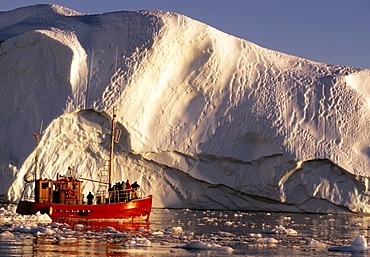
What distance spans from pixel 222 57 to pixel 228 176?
13.7 ft

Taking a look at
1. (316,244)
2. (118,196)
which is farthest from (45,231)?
(118,196)

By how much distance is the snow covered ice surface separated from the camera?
3006 centimetres

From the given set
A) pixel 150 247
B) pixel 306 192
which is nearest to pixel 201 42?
pixel 306 192

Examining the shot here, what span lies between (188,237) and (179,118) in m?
12.9

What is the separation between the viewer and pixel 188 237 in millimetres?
18719

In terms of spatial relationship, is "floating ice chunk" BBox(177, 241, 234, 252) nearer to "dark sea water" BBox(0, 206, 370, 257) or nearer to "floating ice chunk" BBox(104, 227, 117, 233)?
"dark sea water" BBox(0, 206, 370, 257)

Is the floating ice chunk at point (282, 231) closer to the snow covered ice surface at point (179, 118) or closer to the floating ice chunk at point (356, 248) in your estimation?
the floating ice chunk at point (356, 248)

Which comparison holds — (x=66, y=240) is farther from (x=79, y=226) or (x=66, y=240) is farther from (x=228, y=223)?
(x=228, y=223)

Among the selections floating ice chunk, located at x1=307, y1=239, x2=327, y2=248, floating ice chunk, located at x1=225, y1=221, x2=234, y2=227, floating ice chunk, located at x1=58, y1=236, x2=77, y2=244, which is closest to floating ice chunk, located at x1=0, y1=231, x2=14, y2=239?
floating ice chunk, located at x1=58, y1=236, x2=77, y2=244

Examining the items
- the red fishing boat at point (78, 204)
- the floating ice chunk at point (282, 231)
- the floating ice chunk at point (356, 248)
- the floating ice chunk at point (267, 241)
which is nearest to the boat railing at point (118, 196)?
the red fishing boat at point (78, 204)

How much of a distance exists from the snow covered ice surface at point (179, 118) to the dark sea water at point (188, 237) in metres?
3.79

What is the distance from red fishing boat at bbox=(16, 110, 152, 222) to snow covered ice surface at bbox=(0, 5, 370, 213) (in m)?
5.48

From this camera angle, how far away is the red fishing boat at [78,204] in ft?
75.3

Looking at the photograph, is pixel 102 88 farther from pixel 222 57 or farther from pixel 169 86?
pixel 222 57
